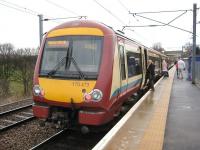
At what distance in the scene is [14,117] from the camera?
1143cm

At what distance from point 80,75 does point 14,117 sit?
4.93 metres

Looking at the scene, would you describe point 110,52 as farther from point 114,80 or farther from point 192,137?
point 192,137

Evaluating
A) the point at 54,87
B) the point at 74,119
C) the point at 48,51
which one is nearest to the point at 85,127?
the point at 74,119

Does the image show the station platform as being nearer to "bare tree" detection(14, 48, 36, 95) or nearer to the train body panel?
the train body panel

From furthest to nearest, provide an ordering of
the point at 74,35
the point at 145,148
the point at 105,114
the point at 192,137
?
the point at 74,35 < the point at 105,114 < the point at 192,137 < the point at 145,148

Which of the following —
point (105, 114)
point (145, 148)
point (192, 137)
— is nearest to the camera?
point (145, 148)

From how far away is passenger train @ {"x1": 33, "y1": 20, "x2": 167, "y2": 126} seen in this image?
7.29 metres

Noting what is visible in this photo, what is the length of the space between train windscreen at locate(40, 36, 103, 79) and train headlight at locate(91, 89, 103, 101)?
15.1 inches

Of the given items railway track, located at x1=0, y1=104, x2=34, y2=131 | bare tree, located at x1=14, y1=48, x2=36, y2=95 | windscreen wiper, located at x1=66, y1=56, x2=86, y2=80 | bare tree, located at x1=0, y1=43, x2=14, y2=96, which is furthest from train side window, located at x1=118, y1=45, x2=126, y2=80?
bare tree, located at x1=14, y1=48, x2=36, y2=95

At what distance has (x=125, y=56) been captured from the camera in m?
9.35

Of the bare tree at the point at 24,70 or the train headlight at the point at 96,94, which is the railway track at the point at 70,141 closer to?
the train headlight at the point at 96,94

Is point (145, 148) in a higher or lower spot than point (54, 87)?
lower

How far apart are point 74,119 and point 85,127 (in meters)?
→ 0.39

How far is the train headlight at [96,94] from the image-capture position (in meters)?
7.21
